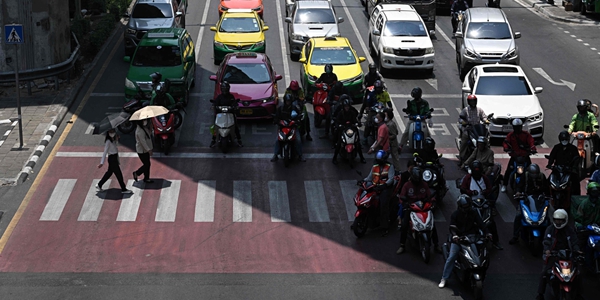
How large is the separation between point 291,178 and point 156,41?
28.2 feet

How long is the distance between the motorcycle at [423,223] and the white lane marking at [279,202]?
10.7 ft

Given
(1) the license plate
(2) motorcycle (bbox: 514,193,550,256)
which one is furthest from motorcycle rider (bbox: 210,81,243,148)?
(2) motorcycle (bbox: 514,193,550,256)

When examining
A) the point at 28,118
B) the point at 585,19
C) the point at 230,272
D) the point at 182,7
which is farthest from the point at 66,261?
the point at 585,19

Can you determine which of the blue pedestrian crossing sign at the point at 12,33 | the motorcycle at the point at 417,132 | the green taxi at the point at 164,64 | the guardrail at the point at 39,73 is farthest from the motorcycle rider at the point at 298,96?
the guardrail at the point at 39,73

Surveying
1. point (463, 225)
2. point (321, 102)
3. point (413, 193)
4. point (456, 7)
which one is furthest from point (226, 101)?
point (456, 7)

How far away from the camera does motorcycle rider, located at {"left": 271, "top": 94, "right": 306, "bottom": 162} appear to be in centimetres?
2177

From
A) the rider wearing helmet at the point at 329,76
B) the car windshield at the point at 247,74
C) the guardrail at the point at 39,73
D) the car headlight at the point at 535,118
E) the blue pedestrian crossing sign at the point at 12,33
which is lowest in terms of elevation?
the guardrail at the point at 39,73

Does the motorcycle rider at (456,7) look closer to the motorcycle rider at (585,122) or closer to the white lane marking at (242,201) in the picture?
the motorcycle rider at (585,122)

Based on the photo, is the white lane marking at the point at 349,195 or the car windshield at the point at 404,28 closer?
the white lane marking at the point at 349,195

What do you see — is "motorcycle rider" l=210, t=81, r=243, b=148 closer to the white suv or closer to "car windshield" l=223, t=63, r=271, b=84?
"car windshield" l=223, t=63, r=271, b=84

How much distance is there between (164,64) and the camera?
88.0 feet

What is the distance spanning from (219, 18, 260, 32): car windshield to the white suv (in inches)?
168

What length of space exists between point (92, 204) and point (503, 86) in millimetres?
11607

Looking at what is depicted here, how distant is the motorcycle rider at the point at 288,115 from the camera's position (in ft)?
71.4
